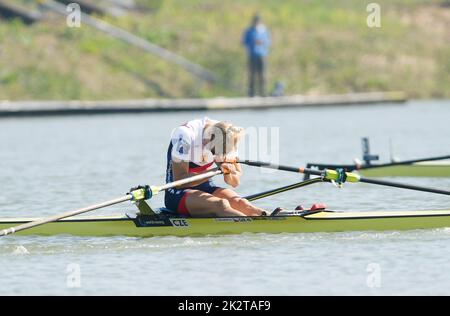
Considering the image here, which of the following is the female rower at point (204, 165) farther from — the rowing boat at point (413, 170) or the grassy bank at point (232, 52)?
the grassy bank at point (232, 52)

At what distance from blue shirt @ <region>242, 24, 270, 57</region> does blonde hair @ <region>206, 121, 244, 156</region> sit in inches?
1028

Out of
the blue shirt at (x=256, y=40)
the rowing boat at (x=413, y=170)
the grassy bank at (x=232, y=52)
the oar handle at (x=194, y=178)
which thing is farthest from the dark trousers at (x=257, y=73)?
the oar handle at (x=194, y=178)

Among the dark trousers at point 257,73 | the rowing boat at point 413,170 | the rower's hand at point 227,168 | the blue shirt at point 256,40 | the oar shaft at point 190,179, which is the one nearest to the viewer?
the oar shaft at point 190,179

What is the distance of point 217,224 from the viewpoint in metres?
16.3

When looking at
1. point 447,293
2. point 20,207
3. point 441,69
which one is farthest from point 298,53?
point 447,293

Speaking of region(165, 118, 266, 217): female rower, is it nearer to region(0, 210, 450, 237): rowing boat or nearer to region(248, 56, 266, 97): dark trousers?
region(0, 210, 450, 237): rowing boat

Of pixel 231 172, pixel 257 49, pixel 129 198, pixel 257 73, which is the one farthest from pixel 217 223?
pixel 257 73

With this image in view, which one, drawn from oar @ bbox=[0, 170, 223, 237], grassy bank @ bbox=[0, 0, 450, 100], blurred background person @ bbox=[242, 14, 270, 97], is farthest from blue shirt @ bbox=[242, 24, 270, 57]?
oar @ bbox=[0, 170, 223, 237]

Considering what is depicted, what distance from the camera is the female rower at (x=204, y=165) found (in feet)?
52.7

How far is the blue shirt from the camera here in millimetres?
42188

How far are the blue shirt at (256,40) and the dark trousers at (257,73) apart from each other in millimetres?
254

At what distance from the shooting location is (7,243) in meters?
16.3

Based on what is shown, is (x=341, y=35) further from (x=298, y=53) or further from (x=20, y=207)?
(x=20, y=207)
